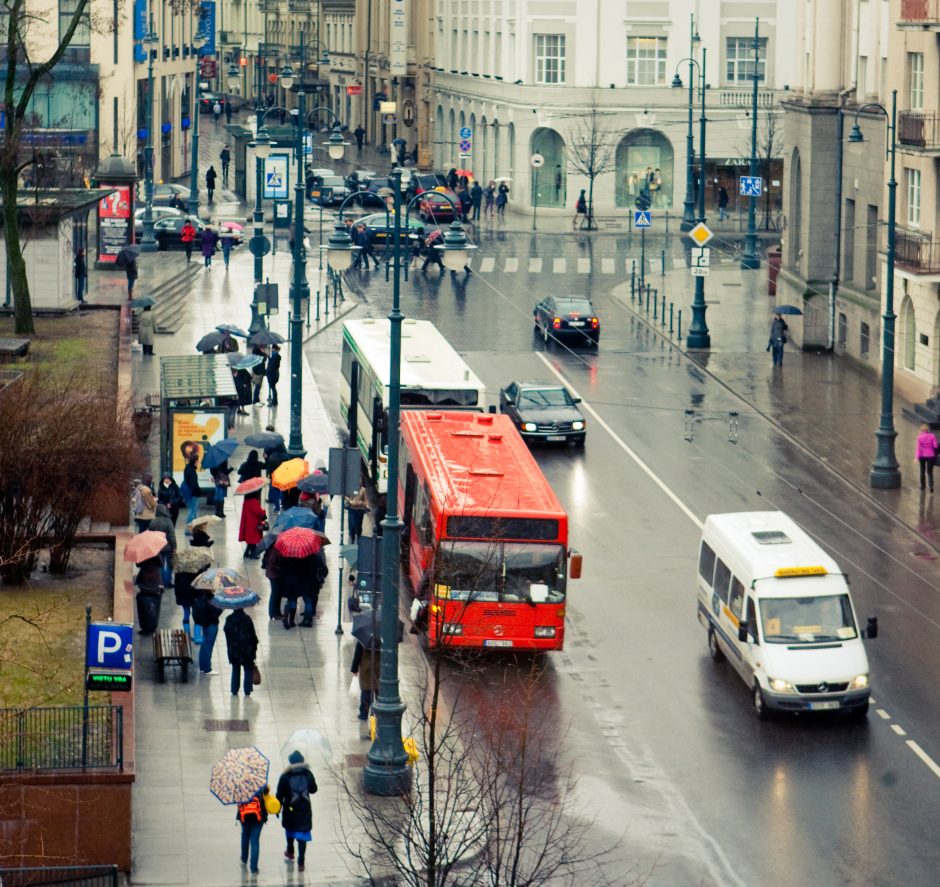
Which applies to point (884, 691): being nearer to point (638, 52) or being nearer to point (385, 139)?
point (638, 52)

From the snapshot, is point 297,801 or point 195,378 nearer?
point 297,801

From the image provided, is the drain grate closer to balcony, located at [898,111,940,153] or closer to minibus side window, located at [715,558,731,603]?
minibus side window, located at [715,558,731,603]

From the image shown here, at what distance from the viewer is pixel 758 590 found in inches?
1150

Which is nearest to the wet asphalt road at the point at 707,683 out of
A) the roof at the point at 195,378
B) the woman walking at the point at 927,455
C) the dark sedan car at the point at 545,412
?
the dark sedan car at the point at 545,412

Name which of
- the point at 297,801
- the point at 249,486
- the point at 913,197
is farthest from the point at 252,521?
the point at 913,197

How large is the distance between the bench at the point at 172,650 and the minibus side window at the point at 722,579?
749 cm

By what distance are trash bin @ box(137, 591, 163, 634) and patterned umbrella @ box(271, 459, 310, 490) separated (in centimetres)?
623

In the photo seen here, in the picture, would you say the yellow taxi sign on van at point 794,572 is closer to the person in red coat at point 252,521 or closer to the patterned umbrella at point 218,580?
the patterned umbrella at point 218,580

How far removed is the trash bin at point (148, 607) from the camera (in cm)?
3142

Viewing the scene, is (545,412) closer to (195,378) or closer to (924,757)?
(195,378)

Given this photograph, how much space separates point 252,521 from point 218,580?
→ 21.7ft

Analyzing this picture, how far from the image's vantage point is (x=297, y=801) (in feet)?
75.9

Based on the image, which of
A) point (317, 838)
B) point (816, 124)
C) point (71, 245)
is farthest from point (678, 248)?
point (317, 838)

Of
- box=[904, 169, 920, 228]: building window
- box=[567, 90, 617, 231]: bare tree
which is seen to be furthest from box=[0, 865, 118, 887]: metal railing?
box=[567, 90, 617, 231]: bare tree
